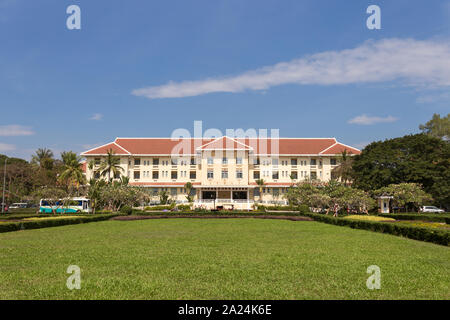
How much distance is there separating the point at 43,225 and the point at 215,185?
1320 inches

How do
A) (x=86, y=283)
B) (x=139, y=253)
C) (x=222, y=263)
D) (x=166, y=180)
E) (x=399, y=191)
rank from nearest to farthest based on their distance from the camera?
(x=86, y=283) → (x=222, y=263) → (x=139, y=253) → (x=399, y=191) → (x=166, y=180)

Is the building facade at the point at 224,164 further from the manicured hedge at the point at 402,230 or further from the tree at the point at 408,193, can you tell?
the manicured hedge at the point at 402,230

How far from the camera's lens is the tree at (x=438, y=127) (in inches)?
2307

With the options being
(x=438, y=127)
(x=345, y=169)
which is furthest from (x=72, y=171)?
(x=438, y=127)

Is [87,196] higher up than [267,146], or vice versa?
[267,146]

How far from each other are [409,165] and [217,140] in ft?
86.7

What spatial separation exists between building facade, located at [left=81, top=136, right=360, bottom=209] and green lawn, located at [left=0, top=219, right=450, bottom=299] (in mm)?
42343

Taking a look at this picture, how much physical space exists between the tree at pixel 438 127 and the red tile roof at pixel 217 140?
1325 centimetres

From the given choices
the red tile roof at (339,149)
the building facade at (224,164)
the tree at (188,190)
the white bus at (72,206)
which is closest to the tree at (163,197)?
the building facade at (224,164)

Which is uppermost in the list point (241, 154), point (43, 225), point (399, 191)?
point (241, 154)

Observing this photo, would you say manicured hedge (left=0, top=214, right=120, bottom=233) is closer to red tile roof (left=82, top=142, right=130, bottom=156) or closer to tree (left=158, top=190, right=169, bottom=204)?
tree (left=158, top=190, right=169, bottom=204)
